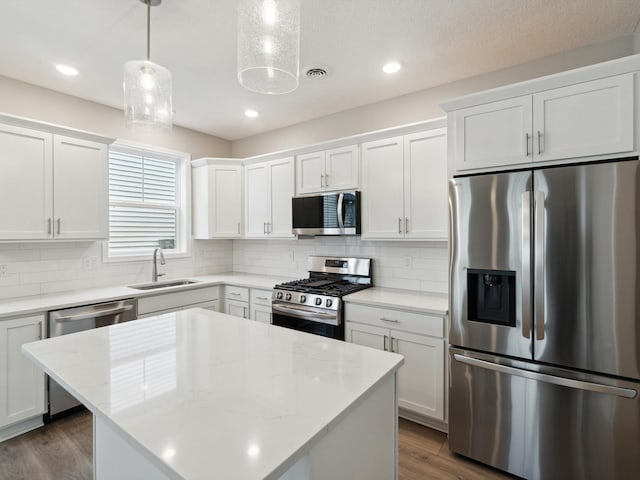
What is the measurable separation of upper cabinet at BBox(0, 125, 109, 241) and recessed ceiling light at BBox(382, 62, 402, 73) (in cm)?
262

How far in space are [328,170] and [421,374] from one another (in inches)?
79.8

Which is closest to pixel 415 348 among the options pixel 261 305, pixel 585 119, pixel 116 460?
pixel 261 305

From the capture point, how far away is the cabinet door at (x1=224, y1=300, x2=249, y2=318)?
365 cm

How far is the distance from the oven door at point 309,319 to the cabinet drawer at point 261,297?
0.20 meters

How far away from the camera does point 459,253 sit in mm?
2150

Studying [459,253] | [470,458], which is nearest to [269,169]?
[459,253]

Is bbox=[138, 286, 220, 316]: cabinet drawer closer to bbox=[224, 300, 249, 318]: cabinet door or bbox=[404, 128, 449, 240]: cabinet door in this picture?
bbox=[224, 300, 249, 318]: cabinet door

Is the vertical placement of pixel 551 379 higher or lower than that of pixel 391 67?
lower

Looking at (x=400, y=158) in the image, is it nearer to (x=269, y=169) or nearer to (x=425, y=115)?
(x=425, y=115)

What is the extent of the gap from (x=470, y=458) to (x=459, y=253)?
1.34 m

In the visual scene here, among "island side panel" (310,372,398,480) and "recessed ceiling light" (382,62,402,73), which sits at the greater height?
"recessed ceiling light" (382,62,402,73)

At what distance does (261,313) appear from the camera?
138 inches

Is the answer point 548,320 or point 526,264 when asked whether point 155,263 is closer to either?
point 526,264

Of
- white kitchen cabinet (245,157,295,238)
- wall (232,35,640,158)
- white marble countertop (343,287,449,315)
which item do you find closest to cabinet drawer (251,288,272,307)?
white kitchen cabinet (245,157,295,238)
